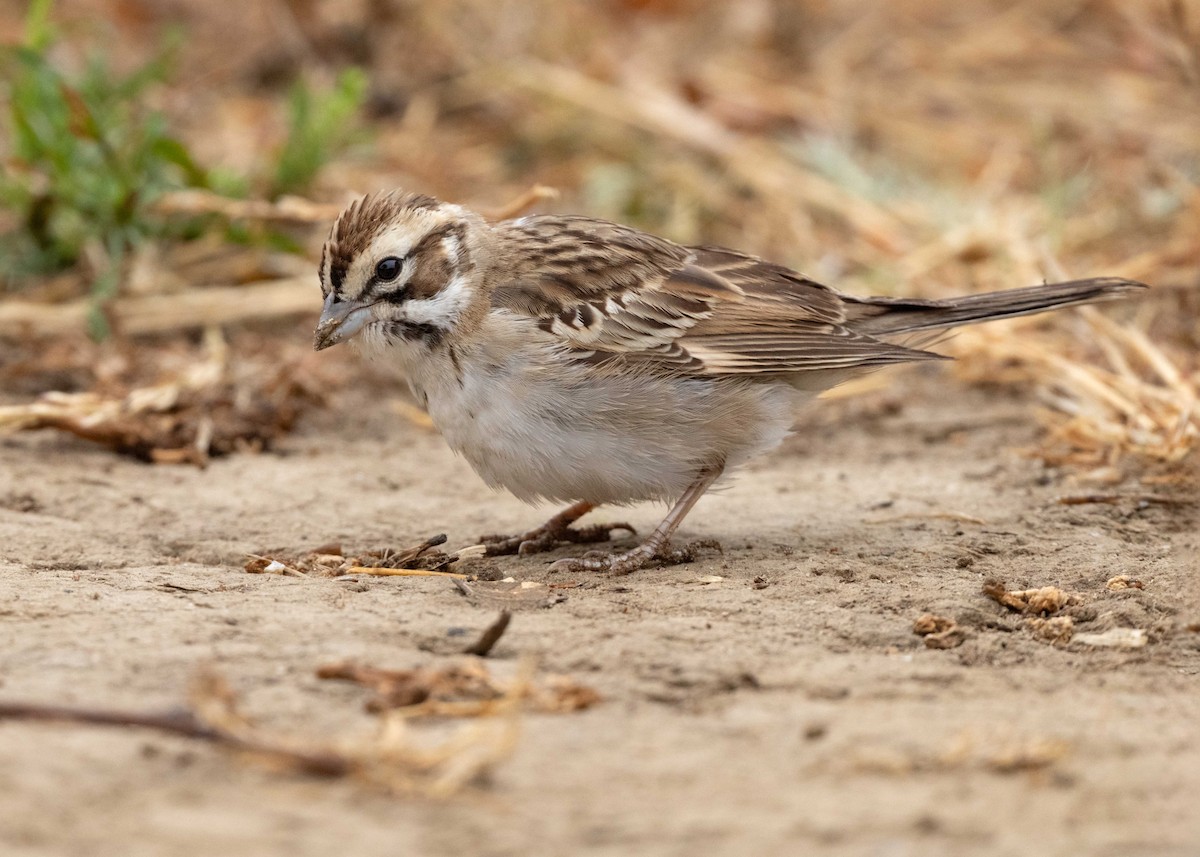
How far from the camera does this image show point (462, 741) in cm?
298

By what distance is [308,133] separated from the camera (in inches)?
325

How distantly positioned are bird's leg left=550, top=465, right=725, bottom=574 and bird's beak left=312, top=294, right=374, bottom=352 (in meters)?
1.11

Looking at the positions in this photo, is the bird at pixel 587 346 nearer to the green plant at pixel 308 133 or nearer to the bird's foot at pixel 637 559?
the bird's foot at pixel 637 559

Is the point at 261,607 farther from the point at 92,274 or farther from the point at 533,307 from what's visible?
the point at 92,274

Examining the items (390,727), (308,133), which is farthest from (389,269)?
(308,133)

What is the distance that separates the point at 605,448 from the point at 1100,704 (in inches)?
77.9

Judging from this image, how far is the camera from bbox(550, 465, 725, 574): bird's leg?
5.10m


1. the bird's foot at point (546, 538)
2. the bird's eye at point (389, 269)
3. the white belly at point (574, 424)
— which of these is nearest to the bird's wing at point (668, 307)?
the white belly at point (574, 424)

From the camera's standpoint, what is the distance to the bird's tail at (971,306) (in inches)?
218

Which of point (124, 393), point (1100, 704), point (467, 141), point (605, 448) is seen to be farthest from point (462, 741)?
point (467, 141)

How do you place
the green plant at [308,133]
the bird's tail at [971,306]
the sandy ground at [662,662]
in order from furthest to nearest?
the green plant at [308,133] < the bird's tail at [971,306] < the sandy ground at [662,662]

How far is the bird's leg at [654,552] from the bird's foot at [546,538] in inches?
8.5

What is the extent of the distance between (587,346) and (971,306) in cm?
155

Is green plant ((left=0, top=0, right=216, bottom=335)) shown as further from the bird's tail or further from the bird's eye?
the bird's tail
